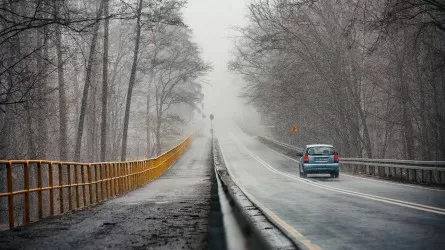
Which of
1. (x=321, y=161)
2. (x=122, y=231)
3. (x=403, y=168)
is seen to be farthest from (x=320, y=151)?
(x=122, y=231)

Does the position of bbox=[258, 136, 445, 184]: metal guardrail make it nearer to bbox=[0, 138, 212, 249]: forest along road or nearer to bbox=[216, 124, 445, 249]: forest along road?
bbox=[216, 124, 445, 249]: forest along road

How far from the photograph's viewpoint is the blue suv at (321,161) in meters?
27.9

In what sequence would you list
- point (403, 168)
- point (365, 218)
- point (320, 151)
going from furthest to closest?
point (320, 151)
point (403, 168)
point (365, 218)

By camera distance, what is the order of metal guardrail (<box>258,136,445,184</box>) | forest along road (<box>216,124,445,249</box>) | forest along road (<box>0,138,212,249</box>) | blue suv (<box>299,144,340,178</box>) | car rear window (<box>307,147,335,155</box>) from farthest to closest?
1. car rear window (<box>307,147,335,155</box>)
2. blue suv (<box>299,144,340,178</box>)
3. metal guardrail (<box>258,136,445,184</box>)
4. forest along road (<box>216,124,445,249</box>)
5. forest along road (<box>0,138,212,249</box>)

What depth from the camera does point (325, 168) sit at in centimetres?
2792

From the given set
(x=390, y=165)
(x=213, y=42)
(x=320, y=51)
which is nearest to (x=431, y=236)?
(x=390, y=165)

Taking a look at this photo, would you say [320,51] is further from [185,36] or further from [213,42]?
[213,42]

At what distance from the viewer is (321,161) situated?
28094 mm

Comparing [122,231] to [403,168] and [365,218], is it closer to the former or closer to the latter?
[365,218]

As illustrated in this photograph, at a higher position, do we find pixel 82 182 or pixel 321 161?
pixel 82 182

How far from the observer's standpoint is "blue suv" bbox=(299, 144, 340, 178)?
1100 inches

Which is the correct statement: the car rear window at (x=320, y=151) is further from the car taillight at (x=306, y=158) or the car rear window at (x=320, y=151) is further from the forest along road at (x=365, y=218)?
the forest along road at (x=365, y=218)

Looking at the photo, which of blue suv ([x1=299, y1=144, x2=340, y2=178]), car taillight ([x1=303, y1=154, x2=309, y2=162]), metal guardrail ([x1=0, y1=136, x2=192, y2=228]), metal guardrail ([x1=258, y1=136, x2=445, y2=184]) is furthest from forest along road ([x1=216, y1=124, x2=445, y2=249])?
car taillight ([x1=303, y1=154, x2=309, y2=162])

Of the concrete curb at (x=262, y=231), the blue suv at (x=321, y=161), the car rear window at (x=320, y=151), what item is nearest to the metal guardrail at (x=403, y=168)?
the blue suv at (x=321, y=161)
